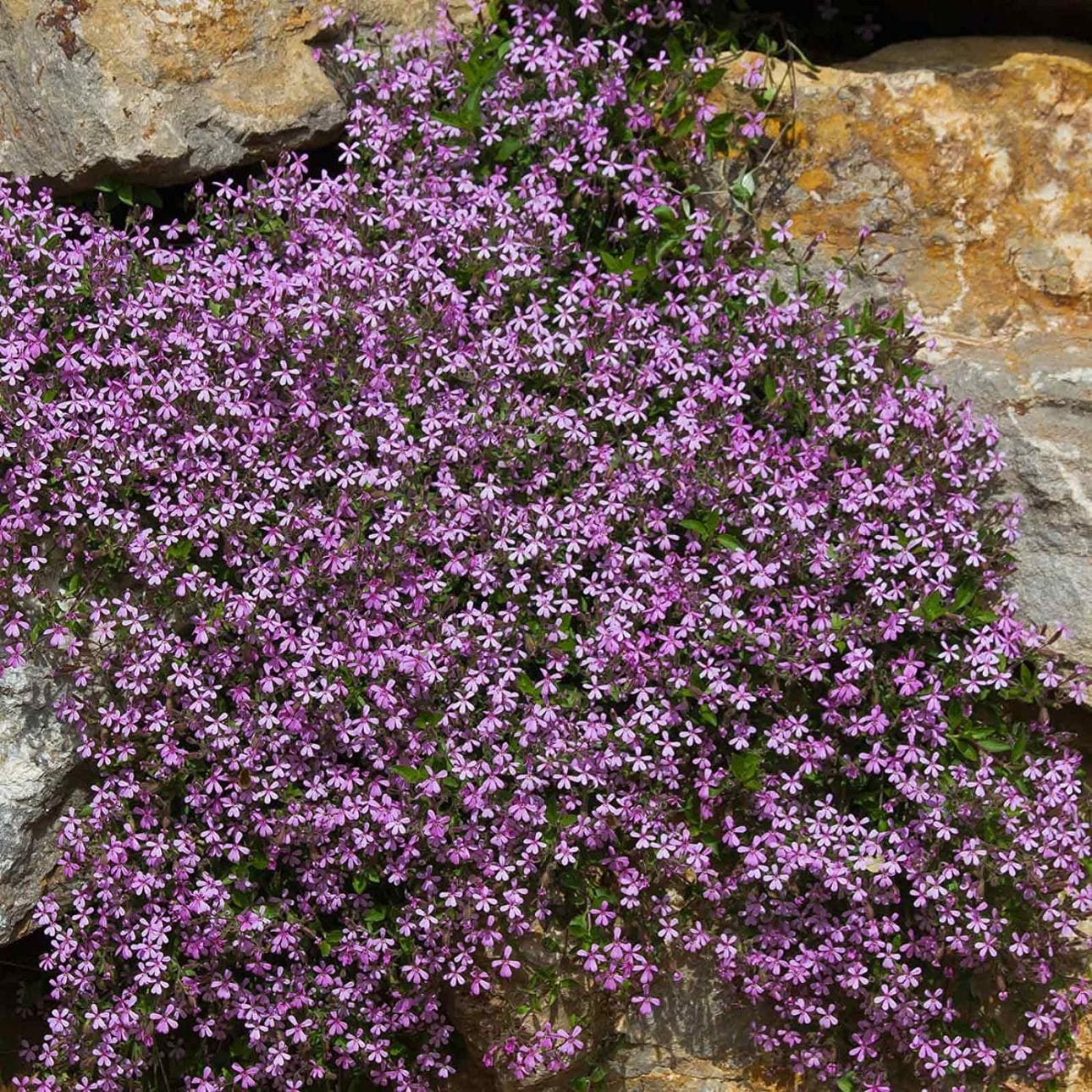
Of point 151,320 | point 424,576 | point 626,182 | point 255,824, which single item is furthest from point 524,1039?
point 626,182

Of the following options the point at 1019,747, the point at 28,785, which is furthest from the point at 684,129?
the point at 28,785

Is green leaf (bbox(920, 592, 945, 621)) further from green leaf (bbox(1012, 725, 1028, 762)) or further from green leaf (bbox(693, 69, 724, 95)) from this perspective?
green leaf (bbox(693, 69, 724, 95))

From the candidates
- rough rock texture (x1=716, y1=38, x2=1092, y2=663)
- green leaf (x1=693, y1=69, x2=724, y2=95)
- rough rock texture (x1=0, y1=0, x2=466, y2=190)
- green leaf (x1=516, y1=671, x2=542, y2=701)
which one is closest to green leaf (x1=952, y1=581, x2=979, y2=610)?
rough rock texture (x1=716, y1=38, x2=1092, y2=663)

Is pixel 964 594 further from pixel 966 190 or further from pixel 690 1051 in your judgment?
pixel 690 1051

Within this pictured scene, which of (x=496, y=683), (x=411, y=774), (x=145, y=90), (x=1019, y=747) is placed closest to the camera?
(x=411, y=774)

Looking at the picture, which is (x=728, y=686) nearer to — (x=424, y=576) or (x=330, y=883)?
(x=424, y=576)

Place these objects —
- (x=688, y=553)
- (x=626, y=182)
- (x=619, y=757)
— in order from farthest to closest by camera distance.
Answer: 1. (x=626, y=182)
2. (x=688, y=553)
3. (x=619, y=757)
